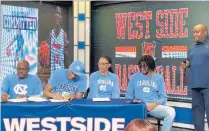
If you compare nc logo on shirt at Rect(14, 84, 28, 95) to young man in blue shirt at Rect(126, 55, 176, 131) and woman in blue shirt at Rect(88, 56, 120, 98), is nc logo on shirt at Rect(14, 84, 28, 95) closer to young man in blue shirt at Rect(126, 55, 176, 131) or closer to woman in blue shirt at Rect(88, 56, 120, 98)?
woman in blue shirt at Rect(88, 56, 120, 98)

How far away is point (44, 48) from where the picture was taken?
17.3 feet

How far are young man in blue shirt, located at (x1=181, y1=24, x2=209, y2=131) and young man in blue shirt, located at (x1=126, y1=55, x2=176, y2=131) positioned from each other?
429 millimetres

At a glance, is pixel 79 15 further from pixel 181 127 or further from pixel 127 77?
pixel 181 127

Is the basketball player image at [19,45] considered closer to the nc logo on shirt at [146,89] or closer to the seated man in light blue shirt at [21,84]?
the seated man in light blue shirt at [21,84]

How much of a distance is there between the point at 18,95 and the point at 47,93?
1.00ft

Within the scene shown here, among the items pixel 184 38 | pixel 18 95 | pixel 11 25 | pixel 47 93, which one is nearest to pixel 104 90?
pixel 47 93

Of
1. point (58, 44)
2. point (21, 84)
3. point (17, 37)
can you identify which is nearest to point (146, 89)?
point (21, 84)

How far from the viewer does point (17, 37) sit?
16.4 ft

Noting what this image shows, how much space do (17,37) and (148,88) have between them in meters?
2.05

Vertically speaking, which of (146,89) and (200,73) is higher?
(200,73)

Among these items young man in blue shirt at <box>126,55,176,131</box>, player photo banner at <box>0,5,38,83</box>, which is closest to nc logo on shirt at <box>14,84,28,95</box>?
player photo banner at <box>0,5,38,83</box>

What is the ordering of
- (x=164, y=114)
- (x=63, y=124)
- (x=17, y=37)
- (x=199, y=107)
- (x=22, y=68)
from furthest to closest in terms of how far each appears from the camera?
(x=17, y=37) < (x=199, y=107) < (x=164, y=114) < (x=22, y=68) < (x=63, y=124)

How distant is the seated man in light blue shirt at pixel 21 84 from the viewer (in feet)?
12.6

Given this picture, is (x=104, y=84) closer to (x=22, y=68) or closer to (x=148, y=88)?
(x=148, y=88)
